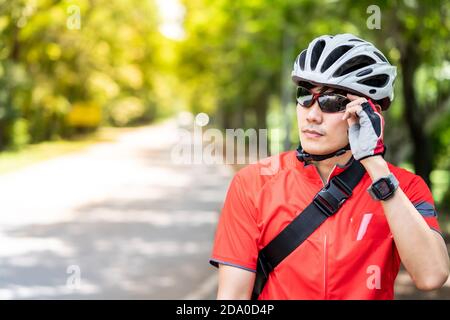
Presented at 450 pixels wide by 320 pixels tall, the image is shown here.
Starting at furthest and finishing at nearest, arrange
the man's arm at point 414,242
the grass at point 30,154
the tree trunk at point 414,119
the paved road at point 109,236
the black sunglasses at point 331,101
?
the grass at point 30,154, the tree trunk at point 414,119, the paved road at point 109,236, the black sunglasses at point 331,101, the man's arm at point 414,242

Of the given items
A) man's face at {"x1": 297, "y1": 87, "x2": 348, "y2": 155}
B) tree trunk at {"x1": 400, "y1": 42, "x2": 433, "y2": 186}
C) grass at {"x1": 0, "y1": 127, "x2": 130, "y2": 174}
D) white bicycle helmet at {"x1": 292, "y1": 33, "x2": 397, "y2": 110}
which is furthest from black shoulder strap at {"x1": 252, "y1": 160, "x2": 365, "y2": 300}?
grass at {"x1": 0, "y1": 127, "x2": 130, "y2": 174}

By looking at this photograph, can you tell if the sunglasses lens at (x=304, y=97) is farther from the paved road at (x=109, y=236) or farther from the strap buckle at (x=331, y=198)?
the paved road at (x=109, y=236)

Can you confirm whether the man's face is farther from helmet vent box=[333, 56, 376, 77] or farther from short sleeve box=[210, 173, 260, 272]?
short sleeve box=[210, 173, 260, 272]

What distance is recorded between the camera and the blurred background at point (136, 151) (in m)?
10.2

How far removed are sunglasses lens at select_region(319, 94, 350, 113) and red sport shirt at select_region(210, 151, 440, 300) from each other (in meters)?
0.21

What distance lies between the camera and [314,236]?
2504 millimetres

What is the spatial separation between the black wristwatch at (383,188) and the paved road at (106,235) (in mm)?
6282

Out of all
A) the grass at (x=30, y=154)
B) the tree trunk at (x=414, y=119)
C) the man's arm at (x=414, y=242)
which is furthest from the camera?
the grass at (x=30, y=154)

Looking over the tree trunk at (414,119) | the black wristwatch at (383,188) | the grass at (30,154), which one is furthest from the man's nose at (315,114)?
the grass at (30,154)

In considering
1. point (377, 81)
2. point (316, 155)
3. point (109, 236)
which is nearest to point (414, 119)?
point (109, 236)

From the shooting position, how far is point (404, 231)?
238 centimetres

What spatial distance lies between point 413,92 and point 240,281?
13.8 m

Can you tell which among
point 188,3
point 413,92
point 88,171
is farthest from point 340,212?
point 188,3

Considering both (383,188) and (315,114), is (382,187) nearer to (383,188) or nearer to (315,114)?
(383,188)
